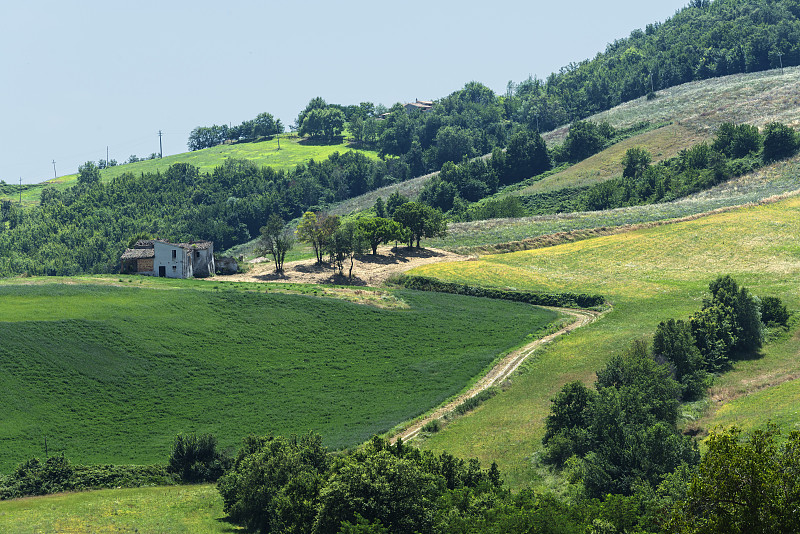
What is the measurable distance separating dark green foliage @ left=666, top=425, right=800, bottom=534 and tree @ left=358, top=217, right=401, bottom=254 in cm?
9015

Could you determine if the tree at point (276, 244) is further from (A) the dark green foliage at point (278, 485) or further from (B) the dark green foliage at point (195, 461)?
(A) the dark green foliage at point (278, 485)

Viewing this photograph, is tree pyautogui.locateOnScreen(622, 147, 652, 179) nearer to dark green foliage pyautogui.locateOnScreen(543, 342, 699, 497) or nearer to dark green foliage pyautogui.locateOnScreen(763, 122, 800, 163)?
dark green foliage pyautogui.locateOnScreen(763, 122, 800, 163)

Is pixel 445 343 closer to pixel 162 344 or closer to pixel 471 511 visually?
pixel 162 344

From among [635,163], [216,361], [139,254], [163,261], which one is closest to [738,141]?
[635,163]

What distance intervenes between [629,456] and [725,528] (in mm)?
26075

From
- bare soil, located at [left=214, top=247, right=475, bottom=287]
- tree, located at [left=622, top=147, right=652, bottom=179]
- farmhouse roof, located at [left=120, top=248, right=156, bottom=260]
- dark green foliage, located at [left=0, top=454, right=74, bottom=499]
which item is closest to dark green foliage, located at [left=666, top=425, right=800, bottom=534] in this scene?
dark green foliage, located at [left=0, top=454, right=74, bottom=499]

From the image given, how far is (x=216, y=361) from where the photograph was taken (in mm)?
78562

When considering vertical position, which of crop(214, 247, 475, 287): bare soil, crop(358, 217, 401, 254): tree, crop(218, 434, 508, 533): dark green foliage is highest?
crop(358, 217, 401, 254): tree

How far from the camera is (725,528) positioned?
26.1 metres

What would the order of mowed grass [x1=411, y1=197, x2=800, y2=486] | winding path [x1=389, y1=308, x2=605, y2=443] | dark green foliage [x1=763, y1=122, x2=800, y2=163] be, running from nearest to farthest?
mowed grass [x1=411, y1=197, x2=800, y2=486] → winding path [x1=389, y1=308, x2=605, y2=443] → dark green foliage [x1=763, y1=122, x2=800, y2=163]

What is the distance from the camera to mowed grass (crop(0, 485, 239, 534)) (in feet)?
150

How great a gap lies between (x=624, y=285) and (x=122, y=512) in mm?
70032

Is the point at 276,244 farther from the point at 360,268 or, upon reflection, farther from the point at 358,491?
the point at 358,491

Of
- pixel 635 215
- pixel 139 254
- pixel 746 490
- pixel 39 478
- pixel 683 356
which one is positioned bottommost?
pixel 39 478
